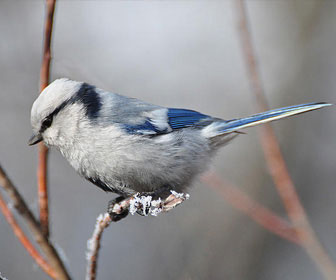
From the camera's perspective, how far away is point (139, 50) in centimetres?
576

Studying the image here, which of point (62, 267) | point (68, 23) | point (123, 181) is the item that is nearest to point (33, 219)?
point (62, 267)

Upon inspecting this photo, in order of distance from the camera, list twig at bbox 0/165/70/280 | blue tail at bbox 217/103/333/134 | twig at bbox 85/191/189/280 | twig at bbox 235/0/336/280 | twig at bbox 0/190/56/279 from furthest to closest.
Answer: blue tail at bbox 217/103/333/134 < twig at bbox 235/0/336/280 < twig at bbox 85/191/189/280 < twig at bbox 0/190/56/279 < twig at bbox 0/165/70/280

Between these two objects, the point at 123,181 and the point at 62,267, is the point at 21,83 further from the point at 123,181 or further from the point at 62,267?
the point at 62,267

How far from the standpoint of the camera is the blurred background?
178 inches

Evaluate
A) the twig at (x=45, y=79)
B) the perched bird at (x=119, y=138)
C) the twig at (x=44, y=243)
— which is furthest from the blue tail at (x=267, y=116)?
the twig at (x=44, y=243)

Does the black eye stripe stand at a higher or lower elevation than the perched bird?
higher

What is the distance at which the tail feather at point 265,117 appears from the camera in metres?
2.34

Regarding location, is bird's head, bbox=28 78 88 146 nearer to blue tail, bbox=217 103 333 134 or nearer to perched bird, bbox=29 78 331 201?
perched bird, bbox=29 78 331 201

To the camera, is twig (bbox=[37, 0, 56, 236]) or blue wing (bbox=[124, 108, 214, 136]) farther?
blue wing (bbox=[124, 108, 214, 136])

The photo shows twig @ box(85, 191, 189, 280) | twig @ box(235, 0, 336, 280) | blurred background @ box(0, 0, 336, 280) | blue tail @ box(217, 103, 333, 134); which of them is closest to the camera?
twig @ box(85, 191, 189, 280)

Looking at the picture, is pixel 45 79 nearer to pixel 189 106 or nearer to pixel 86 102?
pixel 86 102

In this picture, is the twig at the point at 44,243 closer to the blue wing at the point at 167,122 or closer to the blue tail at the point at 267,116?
the blue wing at the point at 167,122

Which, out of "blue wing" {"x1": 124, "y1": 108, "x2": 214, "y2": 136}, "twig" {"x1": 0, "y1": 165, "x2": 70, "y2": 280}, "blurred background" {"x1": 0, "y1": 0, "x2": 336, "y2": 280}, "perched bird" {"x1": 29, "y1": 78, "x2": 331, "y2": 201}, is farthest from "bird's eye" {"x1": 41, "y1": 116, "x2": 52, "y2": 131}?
"blurred background" {"x1": 0, "y1": 0, "x2": 336, "y2": 280}

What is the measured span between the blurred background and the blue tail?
1457 mm
